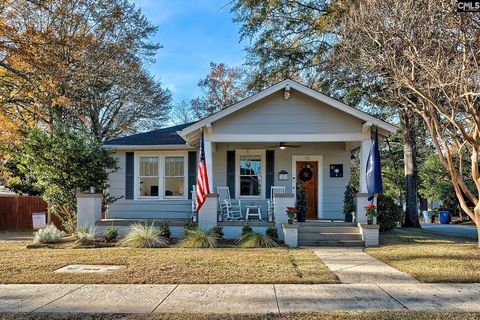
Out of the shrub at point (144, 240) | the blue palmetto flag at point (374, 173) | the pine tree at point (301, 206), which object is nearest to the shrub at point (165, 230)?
the shrub at point (144, 240)

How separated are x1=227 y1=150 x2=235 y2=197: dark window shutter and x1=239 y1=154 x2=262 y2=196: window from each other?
0.97 feet

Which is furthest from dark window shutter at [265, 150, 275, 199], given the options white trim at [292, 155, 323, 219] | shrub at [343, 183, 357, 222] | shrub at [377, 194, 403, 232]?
shrub at [377, 194, 403, 232]

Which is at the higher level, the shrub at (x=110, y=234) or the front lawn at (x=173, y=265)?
the shrub at (x=110, y=234)

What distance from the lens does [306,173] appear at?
50.0ft

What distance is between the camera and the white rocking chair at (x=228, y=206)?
14.2 meters

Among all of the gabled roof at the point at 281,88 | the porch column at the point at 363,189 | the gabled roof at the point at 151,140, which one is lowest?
the porch column at the point at 363,189

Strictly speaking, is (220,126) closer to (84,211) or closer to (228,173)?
(228,173)

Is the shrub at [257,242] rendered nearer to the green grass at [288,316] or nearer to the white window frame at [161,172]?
the white window frame at [161,172]

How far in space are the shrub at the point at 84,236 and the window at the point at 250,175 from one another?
5.40m

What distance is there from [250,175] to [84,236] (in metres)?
6.07

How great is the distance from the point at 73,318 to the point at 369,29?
10.3m

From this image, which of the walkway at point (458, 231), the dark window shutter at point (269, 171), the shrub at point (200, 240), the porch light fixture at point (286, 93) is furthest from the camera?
the walkway at point (458, 231)

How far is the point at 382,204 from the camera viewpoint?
46.4 ft

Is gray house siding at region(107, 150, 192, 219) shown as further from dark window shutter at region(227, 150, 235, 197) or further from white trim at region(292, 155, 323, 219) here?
white trim at region(292, 155, 323, 219)
